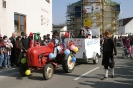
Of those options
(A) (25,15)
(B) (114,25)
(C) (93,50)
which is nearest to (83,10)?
(B) (114,25)

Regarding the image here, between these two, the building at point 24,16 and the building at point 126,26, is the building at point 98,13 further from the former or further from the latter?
the building at point 24,16

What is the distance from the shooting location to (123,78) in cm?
872

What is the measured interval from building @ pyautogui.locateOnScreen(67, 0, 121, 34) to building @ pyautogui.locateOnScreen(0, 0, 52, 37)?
31642mm

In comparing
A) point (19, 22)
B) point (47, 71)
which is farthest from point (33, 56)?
point (19, 22)

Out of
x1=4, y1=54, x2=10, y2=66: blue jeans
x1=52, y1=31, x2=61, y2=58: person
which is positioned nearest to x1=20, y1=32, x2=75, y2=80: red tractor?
x1=52, y1=31, x2=61, y2=58: person

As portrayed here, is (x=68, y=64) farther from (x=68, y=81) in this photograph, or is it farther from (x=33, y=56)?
(x=33, y=56)

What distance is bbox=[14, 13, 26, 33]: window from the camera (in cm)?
1448

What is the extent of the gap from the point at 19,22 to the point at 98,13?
39.2 metres

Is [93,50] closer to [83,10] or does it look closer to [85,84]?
[85,84]

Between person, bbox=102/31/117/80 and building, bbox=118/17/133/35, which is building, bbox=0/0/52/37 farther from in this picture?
building, bbox=118/17/133/35

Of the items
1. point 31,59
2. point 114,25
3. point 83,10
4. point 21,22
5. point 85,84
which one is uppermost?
point 83,10

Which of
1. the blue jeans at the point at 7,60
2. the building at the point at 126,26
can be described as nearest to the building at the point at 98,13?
the building at the point at 126,26

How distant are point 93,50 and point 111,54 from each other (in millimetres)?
3527

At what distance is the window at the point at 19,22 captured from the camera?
47.5ft
